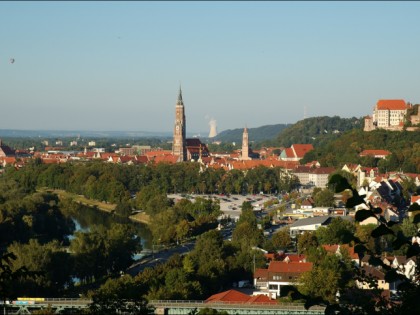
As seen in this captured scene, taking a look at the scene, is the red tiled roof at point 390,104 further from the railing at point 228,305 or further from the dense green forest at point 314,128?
the railing at point 228,305

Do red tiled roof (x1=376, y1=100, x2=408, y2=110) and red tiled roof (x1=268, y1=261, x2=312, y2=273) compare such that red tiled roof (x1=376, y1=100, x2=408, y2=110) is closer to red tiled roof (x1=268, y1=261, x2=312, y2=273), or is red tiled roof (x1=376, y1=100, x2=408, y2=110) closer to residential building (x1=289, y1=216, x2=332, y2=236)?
residential building (x1=289, y1=216, x2=332, y2=236)

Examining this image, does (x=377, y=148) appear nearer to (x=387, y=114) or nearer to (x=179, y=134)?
(x=387, y=114)

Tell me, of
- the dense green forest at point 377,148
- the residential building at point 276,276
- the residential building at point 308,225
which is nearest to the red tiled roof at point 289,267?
the residential building at point 276,276

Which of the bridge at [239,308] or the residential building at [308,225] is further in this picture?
the residential building at [308,225]

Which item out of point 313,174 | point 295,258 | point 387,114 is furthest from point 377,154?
point 295,258

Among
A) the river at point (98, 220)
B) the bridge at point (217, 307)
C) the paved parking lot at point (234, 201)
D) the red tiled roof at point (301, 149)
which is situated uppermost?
the red tiled roof at point (301, 149)

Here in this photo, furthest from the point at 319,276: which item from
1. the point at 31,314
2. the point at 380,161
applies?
the point at 380,161

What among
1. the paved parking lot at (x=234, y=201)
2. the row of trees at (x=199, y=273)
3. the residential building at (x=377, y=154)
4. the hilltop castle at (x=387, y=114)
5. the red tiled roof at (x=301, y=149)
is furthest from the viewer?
the red tiled roof at (x=301, y=149)
